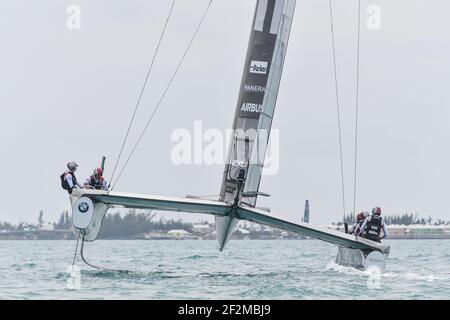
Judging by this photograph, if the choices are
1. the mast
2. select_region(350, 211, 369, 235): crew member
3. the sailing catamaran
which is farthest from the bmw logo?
select_region(350, 211, 369, 235): crew member

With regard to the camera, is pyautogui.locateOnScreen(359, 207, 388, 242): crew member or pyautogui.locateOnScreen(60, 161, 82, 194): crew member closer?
pyautogui.locateOnScreen(60, 161, 82, 194): crew member

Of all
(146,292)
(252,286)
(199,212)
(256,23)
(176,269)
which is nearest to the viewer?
(146,292)

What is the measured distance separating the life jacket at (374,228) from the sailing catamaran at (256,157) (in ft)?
0.92

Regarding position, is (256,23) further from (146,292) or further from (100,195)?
(146,292)

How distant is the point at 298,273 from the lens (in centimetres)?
1556

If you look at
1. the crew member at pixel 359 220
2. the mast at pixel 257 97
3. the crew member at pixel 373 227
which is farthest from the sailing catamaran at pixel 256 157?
the crew member at pixel 359 220

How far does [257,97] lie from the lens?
48.2ft

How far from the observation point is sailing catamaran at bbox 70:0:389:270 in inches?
532

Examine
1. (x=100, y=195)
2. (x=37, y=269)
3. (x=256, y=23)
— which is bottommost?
(x=37, y=269)

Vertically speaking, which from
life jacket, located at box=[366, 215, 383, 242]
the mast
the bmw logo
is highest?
the mast

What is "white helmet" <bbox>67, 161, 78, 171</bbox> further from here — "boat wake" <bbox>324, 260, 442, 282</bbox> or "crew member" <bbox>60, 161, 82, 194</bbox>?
"boat wake" <bbox>324, 260, 442, 282</bbox>

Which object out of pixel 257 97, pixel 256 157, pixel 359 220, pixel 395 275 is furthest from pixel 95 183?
pixel 395 275
